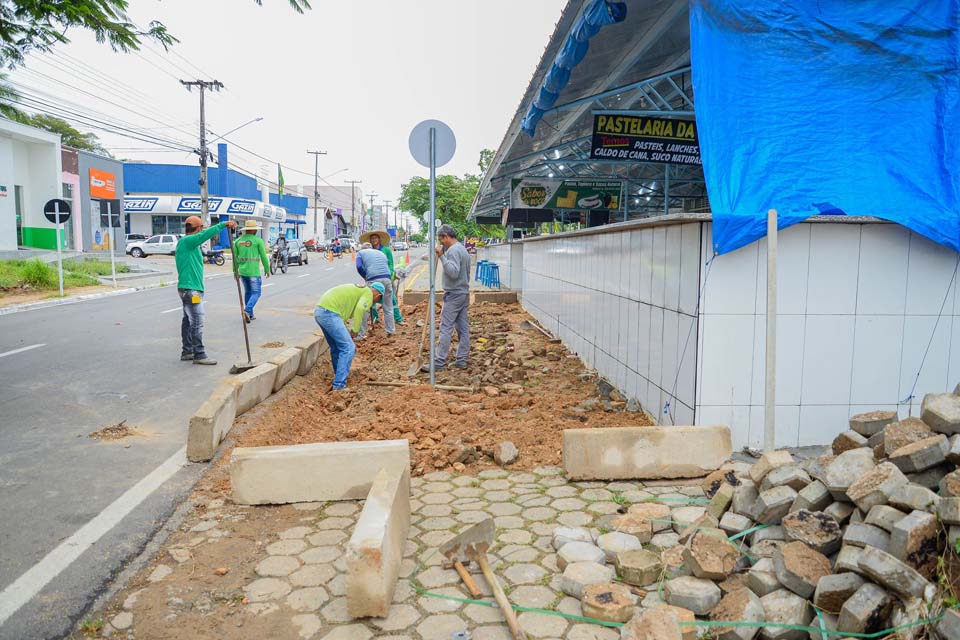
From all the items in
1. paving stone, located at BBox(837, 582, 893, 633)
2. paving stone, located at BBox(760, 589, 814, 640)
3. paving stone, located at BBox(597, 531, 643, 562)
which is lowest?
paving stone, located at BBox(597, 531, 643, 562)

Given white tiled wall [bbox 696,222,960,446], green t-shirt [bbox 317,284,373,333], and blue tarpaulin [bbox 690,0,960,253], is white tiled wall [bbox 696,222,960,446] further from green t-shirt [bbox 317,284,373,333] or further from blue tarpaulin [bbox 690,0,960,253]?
green t-shirt [bbox 317,284,373,333]

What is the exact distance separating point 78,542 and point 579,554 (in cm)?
274

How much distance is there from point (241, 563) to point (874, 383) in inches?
172

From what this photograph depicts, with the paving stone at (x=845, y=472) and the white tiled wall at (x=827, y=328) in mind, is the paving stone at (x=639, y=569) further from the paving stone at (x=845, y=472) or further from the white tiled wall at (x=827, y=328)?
the white tiled wall at (x=827, y=328)

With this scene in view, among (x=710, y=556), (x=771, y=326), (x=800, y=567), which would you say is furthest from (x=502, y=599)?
(x=771, y=326)

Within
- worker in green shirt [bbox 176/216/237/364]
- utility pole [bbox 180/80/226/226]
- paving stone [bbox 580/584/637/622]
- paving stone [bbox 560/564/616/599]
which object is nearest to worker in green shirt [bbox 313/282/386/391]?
worker in green shirt [bbox 176/216/237/364]

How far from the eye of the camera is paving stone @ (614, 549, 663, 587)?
10.5ft

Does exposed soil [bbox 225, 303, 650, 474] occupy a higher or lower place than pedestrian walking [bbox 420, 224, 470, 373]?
lower

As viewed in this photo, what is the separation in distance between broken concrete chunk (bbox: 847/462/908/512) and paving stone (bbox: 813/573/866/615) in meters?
0.38

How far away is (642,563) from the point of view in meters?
3.23

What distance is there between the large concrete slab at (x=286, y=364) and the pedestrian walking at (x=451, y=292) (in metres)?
1.62

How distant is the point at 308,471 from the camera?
427cm

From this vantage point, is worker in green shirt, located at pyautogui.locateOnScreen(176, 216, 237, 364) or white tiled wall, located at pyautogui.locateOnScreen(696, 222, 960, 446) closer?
white tiled wall, located at pyautogui.locateOnScreen(696, 222, 960, 446)

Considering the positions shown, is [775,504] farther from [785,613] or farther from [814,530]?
[785,613]
